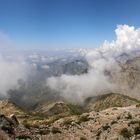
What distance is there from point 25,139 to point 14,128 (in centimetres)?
631

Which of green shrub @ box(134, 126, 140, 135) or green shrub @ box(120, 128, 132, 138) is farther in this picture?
green shrub @ box(134, 126, 140, 135)

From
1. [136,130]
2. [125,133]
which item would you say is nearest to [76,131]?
[125,133]

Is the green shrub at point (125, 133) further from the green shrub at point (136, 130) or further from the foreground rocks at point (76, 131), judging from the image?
the green shrub at point (136, 130)

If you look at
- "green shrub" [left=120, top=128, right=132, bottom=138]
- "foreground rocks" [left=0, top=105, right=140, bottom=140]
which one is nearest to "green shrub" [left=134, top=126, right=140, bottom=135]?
"foreground rocks" [left=0, top=105, right=140, bottom=140]

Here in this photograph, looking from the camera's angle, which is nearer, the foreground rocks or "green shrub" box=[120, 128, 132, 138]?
the foreground rocks

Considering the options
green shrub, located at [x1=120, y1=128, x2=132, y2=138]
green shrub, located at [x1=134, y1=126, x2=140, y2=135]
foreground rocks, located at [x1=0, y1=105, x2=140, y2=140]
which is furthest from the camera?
green shrub, located at [x1=134, y1=126, x2=140, y2=135]

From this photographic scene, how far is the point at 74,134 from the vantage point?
53.2 m

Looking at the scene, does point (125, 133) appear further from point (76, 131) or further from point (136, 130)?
point (76, 131)

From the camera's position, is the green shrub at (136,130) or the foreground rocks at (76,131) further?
the green shrub at (136,130)

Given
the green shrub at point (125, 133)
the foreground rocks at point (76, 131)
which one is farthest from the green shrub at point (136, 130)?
the green shrub at point (125, 133)

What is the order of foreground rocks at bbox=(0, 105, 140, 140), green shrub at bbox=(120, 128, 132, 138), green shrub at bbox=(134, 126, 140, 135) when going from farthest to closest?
green shrub at bbox=(134, 126, 140, 135), green shrub at bbox=(120, 128, 132, 138), foreground rocks at bbox=(0, 105, 140, 140)

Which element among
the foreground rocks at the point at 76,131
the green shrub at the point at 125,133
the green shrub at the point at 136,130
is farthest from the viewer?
the green shrub at the point at 136,130

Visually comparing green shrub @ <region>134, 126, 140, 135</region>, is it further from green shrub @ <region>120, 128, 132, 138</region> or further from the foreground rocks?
green shrub @ <region>120, 128, 132, 138</region>

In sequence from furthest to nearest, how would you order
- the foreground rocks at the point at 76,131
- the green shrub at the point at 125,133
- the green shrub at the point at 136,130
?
the green shrub at the point at 136,130 < the green shrub at the point at 125,133 < the foreground rocks at the point at 76,131
